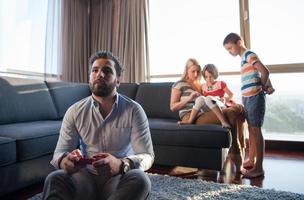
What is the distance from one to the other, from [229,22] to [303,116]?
5.00 ft

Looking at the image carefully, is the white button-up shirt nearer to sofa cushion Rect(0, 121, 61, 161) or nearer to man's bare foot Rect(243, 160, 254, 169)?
sofa cushion Rect(0, 121, 61, 161)

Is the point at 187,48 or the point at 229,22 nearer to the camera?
the point at 229,22

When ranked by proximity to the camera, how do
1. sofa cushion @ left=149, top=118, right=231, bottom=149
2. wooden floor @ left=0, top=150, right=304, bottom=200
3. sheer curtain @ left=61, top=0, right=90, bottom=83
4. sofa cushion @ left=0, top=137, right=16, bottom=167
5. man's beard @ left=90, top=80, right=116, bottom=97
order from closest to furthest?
man's beard @ left=90, top=80, right=116, bottom=97
sofa cushion @ left=0, top=137, right=16, bottom=167
wooden floor @ left=0, top=150, right=304, bottom=200
sofa cushion @ left=149, top=118, right=231, bottom=149
sheer curtain @ left=61, top=0, right=90, bottom=83

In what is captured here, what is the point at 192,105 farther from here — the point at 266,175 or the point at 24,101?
the point at 24,101

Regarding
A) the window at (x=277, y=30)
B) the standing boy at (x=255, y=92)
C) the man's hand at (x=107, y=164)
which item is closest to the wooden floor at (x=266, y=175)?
the standing boy at (x=255, y=92)

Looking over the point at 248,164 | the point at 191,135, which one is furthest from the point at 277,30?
the point at 191,135

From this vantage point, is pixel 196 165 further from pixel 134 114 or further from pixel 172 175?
pixel 134 114

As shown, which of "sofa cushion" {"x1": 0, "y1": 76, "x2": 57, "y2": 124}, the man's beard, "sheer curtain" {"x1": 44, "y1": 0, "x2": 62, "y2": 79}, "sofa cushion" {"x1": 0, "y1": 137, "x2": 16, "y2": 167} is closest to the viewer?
the man's beard

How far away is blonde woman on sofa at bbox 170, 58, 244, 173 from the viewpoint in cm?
213

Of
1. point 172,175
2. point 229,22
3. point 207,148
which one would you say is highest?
point 229,22

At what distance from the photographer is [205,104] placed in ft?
7.21

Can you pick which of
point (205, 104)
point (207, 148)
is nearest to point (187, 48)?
point (205, 104)

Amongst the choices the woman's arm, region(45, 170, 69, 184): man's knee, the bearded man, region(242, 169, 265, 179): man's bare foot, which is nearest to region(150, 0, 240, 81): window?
the woman's arm

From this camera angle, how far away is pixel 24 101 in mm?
2359
